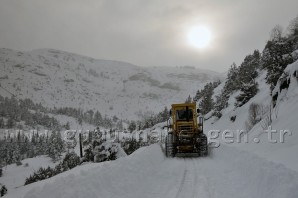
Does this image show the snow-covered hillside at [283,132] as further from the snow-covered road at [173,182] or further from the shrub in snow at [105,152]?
the shrub in snow at [105,152]

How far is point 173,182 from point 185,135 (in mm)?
9188

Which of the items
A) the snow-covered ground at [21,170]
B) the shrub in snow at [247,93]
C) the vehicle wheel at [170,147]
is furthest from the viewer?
the snow-covered ground at [21,170]

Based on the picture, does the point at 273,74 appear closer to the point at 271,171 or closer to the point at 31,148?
the point at 271,171

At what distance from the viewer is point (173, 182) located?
1076 centimetres

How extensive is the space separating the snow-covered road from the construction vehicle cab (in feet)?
20.3

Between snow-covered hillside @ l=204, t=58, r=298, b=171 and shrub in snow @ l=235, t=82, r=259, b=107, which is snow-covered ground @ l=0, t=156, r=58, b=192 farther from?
snow-covered hillside @ l=204, t=58, r=298, b=171

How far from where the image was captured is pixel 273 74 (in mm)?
35312

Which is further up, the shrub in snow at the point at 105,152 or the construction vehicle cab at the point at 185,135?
the construction vehicle cab at the point at 185,135

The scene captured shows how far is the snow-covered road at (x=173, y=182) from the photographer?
7.86 metres

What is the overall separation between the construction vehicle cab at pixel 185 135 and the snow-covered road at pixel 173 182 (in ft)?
20.3

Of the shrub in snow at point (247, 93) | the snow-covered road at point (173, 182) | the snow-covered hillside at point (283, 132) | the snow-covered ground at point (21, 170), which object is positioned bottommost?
the snow-covered ground at point (21, 170)

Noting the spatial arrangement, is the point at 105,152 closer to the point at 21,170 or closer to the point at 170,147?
the point at 170,147

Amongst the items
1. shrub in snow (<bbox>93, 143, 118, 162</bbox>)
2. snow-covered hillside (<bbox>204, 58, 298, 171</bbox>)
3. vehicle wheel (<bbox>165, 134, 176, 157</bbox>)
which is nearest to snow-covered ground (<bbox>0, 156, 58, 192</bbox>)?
shrub in snow (<bbox>93, 143, 118, 162</bbox>)

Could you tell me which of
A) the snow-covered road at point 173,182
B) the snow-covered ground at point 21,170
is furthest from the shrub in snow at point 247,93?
the snow-covered ground at point 21,170
